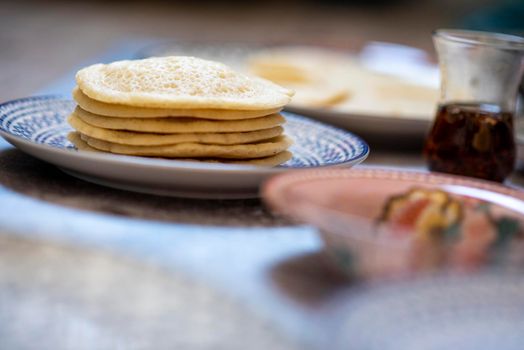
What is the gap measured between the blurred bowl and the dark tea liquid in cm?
27

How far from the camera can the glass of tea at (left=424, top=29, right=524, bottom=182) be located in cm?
86

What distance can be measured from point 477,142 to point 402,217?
1.06 feet

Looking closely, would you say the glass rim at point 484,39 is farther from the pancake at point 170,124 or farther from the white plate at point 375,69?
the pancake at point 170,124

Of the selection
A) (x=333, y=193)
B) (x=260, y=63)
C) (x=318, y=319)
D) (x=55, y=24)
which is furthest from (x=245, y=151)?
(x=55, y=24)

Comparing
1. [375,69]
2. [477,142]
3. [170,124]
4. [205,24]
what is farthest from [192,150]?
[205,24]

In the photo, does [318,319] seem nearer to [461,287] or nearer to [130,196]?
[461,287]

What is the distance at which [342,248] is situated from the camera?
49 centimetres

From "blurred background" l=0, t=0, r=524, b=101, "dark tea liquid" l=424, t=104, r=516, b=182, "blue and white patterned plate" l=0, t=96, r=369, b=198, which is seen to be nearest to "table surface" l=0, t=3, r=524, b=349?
"blue and white patterned plate" l=0, t=96, r=369, b=198

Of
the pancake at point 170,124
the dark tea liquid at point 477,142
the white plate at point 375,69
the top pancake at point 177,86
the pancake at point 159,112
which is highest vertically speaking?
the top pancake at point 177,86

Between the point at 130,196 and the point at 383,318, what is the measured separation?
0.94ft

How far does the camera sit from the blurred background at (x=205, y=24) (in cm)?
239

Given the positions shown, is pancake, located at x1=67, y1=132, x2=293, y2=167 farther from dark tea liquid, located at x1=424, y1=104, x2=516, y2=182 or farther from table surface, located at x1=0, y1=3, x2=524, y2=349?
dark tea liquid, located at x1=424, y1=104, x2=516, y2=182

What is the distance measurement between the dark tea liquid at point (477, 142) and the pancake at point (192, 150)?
23 cm

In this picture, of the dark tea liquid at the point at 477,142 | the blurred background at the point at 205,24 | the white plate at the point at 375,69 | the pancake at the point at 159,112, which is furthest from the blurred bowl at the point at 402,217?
the blurred background at the point at 205,24
